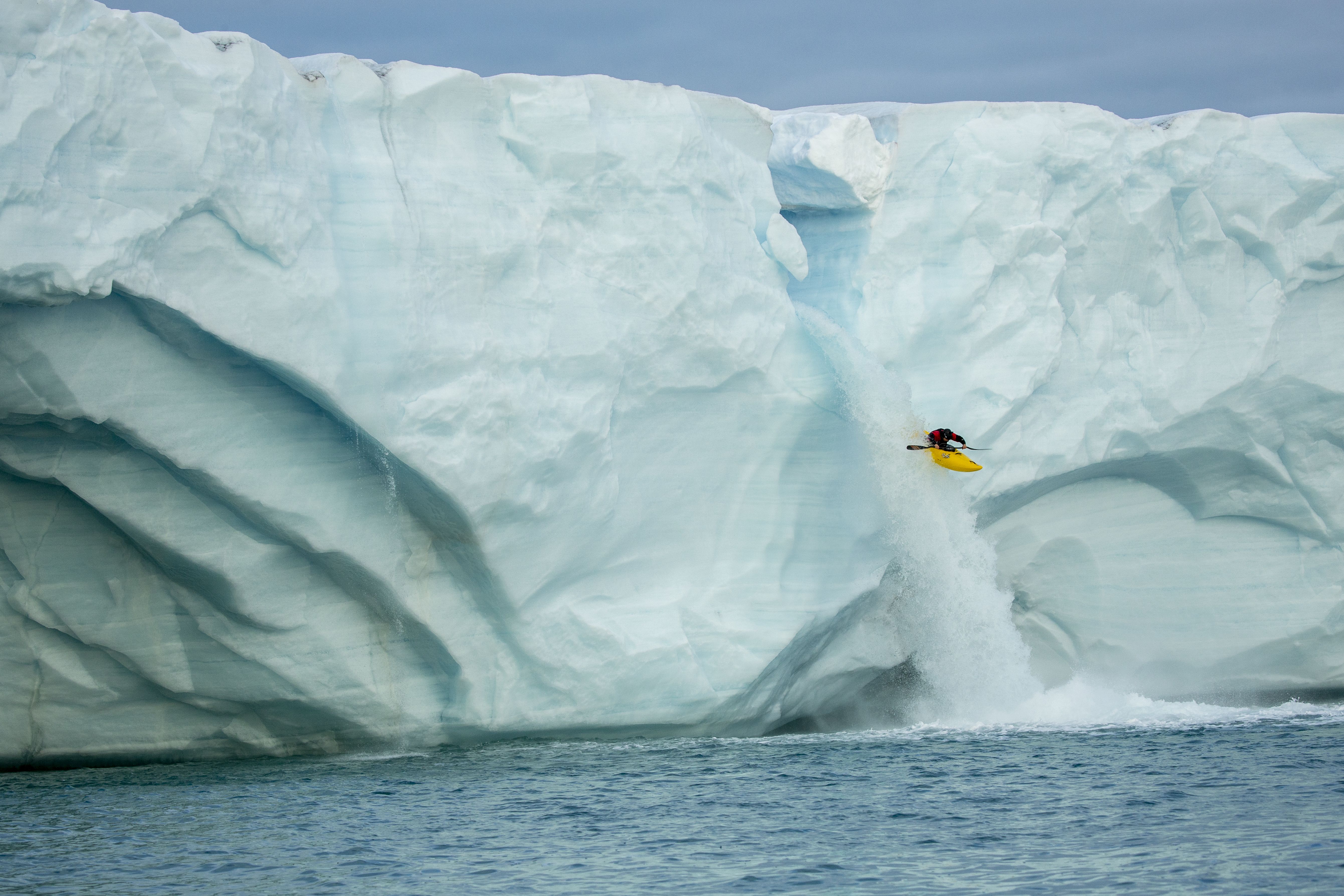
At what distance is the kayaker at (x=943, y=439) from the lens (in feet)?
44.1

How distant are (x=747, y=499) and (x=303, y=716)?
15.3 ft

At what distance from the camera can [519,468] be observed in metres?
11.8

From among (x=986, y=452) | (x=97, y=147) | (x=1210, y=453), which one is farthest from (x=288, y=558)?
(x=1210, y=453)

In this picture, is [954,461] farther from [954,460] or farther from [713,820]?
[713,820]

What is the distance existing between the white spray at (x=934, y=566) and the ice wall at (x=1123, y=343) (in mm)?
530

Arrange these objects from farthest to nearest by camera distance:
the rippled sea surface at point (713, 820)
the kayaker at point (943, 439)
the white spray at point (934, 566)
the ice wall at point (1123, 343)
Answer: the ice wall at point (1123, 343), the white spray at point (934, 566), the kayaker at point (943, 439), the rippled sea surface at point (713, 820)

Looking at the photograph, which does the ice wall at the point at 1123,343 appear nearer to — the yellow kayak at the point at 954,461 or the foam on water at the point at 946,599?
the foam on water at the point at 946,599

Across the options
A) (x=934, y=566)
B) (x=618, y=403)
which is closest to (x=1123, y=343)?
(x=934, y=566)

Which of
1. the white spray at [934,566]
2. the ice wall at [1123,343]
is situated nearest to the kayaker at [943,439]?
the white spray at [934,566]

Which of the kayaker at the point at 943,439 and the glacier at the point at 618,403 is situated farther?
the kayaker at the point at 943,439

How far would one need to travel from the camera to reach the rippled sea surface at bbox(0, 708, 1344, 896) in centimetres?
784

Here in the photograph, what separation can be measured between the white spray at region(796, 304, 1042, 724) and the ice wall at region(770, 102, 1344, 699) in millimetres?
530

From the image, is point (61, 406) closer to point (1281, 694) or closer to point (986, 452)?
point (986, 452)

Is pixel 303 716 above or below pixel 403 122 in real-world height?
below
